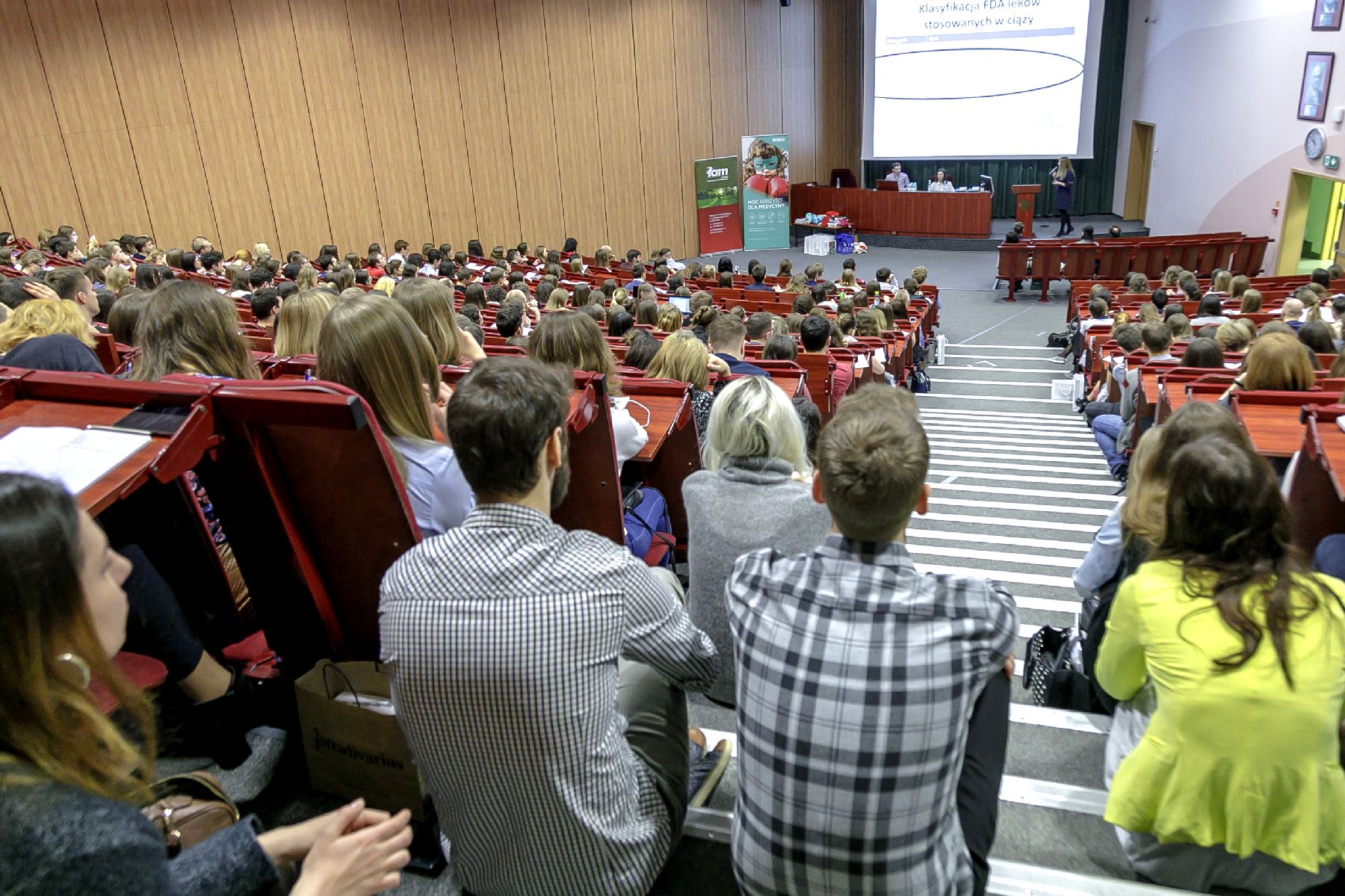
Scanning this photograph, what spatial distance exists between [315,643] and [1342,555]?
99.5 inches

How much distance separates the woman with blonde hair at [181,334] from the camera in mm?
2467

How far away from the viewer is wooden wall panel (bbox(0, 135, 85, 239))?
30.5 ft

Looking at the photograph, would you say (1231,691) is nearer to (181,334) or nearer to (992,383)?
(181,334)

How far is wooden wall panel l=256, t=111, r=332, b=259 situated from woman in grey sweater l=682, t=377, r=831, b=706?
1078 centimetres

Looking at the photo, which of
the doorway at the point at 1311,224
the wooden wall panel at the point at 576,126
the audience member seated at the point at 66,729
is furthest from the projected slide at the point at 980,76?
the audience member seated at the point at 66,729

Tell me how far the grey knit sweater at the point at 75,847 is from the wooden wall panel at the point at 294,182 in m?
11.8

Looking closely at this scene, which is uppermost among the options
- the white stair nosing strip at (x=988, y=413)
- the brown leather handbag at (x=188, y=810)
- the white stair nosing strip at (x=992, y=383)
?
the brown leather handbag at (x=188, y=810)

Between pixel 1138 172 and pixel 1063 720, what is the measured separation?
18.7m

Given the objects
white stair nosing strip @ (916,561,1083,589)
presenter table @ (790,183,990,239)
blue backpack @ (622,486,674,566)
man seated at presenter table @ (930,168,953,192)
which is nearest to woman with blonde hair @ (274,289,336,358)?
blue backpack @ (622,486,674,566)

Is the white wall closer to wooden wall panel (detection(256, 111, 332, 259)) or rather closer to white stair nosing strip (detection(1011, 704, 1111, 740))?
white stair nosing strip (detection(1011, 704, 1111, 740))

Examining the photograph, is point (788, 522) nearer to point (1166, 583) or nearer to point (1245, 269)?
point (1166, 583)

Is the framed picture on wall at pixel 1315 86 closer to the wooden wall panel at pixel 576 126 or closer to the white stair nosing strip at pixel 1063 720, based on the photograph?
the wooden wall panel at pixel 576 126

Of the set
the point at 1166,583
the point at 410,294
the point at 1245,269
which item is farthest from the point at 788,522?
the point at 1245,269

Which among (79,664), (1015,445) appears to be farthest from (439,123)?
(79,664)
